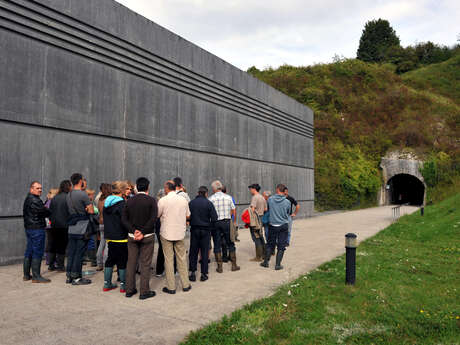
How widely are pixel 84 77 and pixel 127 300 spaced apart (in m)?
6.76

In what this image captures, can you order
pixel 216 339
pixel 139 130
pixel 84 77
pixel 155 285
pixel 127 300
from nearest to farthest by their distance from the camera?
1. pixel 216 339
2. pixel 127 300
3. pixel 155 285
4. pixel 84 77
5. pixel 139 130

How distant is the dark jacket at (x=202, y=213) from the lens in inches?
268

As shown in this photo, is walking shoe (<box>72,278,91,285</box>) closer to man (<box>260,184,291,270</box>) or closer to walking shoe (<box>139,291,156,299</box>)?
walking shoe (<box>139,291,156,299</box>)

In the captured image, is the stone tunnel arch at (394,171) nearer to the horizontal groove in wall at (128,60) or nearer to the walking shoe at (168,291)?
the horizontal groove in wall at (128,60)

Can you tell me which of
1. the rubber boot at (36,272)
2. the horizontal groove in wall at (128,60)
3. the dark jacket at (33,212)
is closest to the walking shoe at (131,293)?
the rubber boot at (36,272)

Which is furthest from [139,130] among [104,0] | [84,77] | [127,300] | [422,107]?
[422,107]

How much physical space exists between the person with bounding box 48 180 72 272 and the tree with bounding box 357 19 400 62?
7204 cm

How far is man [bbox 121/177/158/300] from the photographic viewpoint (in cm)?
552

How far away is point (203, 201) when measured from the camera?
693 cm

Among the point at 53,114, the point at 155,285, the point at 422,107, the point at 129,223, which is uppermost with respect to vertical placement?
the point at 422,107

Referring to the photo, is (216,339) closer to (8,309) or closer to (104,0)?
(8,309)

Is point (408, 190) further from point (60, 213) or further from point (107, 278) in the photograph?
point (107, 278)

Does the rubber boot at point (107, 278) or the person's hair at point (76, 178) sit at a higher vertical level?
the person's hair at point (76, 178)

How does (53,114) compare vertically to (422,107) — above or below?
below
